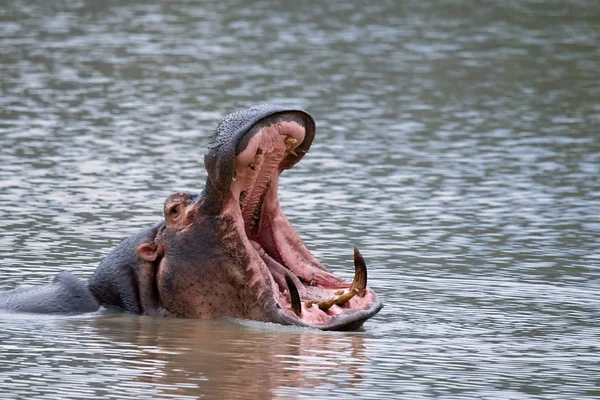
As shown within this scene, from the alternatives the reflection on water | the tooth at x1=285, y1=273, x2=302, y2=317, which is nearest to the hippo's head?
the tooth at x1=285, y1=273, x2=302, y2=317

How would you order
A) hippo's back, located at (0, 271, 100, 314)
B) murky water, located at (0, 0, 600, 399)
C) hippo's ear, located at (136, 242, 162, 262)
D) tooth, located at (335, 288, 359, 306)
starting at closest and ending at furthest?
murky water, located at (0, 0, 600, 399) → tooth, located at (335, 288, 359, 306) → hippo's ear, located at (136, 242, 162, 262) → hippo's back, located at (0, 271, 100, 314)

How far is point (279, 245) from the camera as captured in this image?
320 inches

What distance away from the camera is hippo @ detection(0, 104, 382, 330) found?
25.3ft

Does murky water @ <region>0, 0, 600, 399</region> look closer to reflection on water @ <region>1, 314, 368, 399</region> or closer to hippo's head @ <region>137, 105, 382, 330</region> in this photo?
reflection on water @ <region>1, 314, 368, 399</region>

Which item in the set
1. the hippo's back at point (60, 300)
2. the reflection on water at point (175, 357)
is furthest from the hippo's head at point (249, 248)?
the hippo's back at point (60, 300)

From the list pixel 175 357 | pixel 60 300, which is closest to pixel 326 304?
pixel 175 357

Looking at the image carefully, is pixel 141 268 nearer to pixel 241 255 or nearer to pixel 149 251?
pixel 149 251

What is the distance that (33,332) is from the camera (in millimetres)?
8055

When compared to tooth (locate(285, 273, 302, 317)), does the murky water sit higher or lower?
lower

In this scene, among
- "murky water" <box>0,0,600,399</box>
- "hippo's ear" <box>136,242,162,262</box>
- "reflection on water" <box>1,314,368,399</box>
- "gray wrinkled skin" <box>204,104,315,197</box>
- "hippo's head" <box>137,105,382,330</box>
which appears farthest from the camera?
"hippo's ear" <box>136,242,162,262</box>

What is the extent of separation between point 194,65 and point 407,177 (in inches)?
290

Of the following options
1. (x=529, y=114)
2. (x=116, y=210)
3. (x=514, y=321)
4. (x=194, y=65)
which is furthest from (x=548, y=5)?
(x=514, y=321)

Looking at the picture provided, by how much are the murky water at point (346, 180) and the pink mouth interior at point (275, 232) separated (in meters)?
0.18

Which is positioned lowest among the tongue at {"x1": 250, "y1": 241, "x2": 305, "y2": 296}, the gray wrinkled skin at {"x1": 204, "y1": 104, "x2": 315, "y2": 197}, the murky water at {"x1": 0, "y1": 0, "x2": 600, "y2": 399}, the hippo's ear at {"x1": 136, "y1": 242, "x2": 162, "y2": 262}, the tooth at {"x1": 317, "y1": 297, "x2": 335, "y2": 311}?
the murky water at {"x1": 0, "y1": 0, "x2": 600, "y2": 399}
